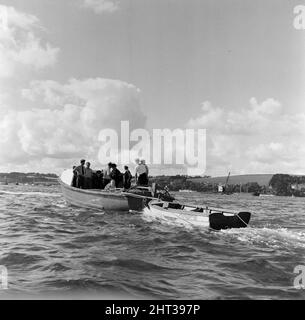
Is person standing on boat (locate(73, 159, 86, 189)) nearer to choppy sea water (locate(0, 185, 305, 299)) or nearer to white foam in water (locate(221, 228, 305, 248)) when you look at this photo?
choppy sea water (locate(0, 185, 305, 299))

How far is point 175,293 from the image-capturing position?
22.8 ft

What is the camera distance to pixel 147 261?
9.42m

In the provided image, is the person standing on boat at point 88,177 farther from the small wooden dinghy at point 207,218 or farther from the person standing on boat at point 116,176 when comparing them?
the small wooden dinghy at point 207,218

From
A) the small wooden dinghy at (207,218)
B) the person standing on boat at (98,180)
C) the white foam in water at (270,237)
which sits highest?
the person standing on boat at (98,180)

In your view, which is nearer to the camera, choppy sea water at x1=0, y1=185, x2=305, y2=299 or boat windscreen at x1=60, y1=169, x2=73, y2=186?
choppy sea water at x1=0, y1=185, x2=305, y2=299

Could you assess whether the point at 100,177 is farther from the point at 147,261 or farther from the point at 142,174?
the point at 147,261

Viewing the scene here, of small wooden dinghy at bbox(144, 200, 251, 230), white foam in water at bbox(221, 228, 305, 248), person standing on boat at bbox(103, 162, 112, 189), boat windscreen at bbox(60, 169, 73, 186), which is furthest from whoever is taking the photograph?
boat windscreen at bbox(60, 169, 73, 186)

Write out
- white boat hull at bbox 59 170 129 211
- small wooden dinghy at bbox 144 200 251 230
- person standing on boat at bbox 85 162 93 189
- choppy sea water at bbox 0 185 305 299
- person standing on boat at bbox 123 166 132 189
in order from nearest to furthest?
choppy sea water at bbox 0 185 305 299
small wooden dinghy at bbox 144 200 251 230
white boat hull at bbox 59 170 129 211
person standing on boat at bbox 123 166 132 189
person standing on boat at bbox 85 162 93 189

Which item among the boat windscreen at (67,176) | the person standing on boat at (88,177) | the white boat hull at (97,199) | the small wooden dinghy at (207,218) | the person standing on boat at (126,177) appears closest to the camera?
the small wooden dinghy at (207,218)

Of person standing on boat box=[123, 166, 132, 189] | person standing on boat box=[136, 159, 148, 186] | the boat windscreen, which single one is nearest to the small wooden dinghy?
person standing on boat box=[136, 159, 148, 186]

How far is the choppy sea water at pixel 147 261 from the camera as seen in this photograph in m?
7.13

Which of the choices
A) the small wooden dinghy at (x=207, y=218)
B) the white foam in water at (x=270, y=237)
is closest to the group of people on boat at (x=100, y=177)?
the small wooden dinghy at (x=207, y=218)

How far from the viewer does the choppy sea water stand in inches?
281

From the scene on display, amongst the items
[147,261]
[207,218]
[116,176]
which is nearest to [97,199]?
[116,176]
